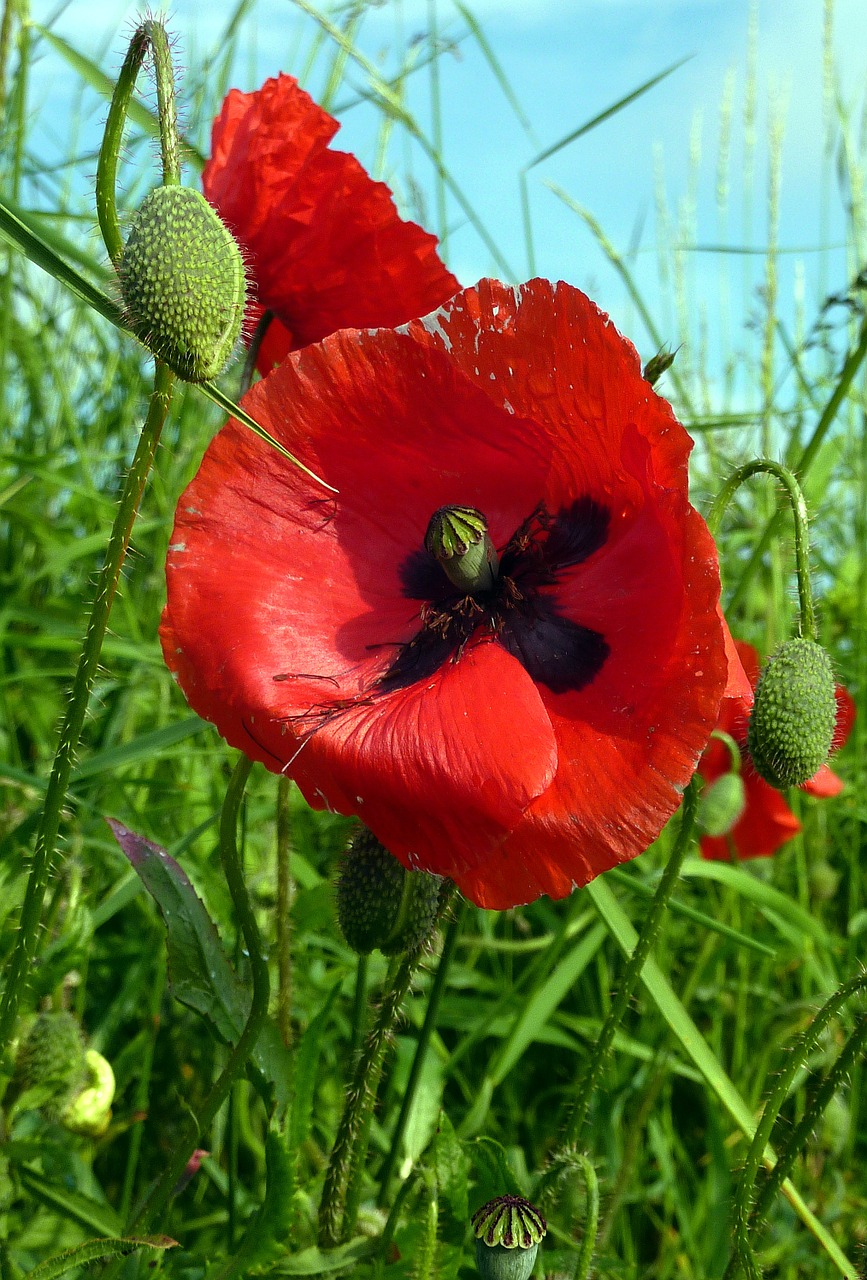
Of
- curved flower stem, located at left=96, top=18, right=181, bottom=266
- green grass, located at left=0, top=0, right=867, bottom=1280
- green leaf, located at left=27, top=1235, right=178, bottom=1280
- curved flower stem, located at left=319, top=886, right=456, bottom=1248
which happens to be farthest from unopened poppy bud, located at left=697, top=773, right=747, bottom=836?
curved flower stem, located at left=96, top=18, right=181, bottom=266

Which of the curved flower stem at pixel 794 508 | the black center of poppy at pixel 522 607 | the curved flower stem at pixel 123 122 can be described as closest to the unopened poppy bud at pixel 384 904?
the black center of poppy at pixel 522 607

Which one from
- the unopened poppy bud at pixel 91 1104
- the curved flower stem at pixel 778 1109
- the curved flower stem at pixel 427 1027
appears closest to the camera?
the curved flower stem at pixel 778 1109

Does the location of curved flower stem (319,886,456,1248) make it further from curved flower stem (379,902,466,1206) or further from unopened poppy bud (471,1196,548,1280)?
unopened poppy bud (471,1196,548,1280)

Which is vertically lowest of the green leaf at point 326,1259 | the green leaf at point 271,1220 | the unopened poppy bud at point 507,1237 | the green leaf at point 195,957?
the green leaf at point 326,1259

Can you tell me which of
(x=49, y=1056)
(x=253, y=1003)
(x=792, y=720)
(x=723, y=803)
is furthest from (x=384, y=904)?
(x=723, y=803)

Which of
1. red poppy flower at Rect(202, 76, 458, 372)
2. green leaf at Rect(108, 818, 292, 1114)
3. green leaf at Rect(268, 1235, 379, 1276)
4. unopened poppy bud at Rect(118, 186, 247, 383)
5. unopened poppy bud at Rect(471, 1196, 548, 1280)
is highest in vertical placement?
red poppy flower at Rect(202, 76, 458, 372)

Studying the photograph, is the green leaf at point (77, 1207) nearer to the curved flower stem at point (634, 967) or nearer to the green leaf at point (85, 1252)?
the green leaf at point (85, 1252)

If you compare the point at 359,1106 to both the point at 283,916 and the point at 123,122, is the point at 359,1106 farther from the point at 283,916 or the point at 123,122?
the point at 123,122
